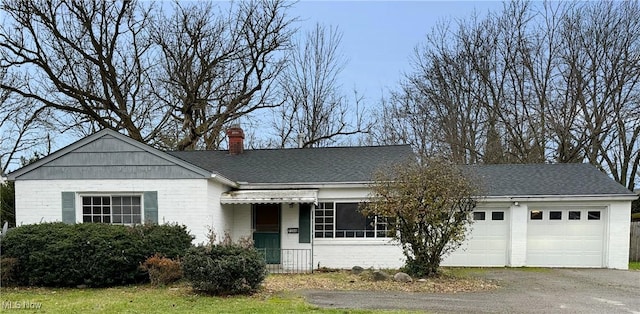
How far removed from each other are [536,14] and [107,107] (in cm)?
2258

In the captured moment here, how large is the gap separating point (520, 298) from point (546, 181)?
7.29 m

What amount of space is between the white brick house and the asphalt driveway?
2.83 m

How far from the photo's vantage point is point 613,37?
727 inches

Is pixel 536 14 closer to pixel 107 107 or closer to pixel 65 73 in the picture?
pixel 107 107

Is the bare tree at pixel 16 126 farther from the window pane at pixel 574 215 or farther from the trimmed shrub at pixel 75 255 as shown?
the window pane at pixel 574 215

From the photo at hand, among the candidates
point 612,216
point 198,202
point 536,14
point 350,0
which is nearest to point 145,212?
point 198,202

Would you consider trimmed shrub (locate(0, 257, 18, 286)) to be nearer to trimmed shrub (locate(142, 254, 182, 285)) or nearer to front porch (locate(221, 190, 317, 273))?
trimmed shrub (locate(142, 254, 182, 285))

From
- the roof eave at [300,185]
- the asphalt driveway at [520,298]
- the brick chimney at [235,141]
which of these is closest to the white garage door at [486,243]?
the asphalt driveway at [520,298]

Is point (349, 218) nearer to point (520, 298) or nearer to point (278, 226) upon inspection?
point (278, 226)

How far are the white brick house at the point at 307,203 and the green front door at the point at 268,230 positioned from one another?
0.11 feet

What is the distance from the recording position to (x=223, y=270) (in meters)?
7.40

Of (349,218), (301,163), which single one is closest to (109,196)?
(301,163)

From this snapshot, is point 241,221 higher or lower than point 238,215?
lower

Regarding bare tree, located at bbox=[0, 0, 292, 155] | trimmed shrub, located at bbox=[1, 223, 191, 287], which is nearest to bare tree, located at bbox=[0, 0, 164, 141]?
bare tree, located at bbox=[0, 0, 292, 155]
